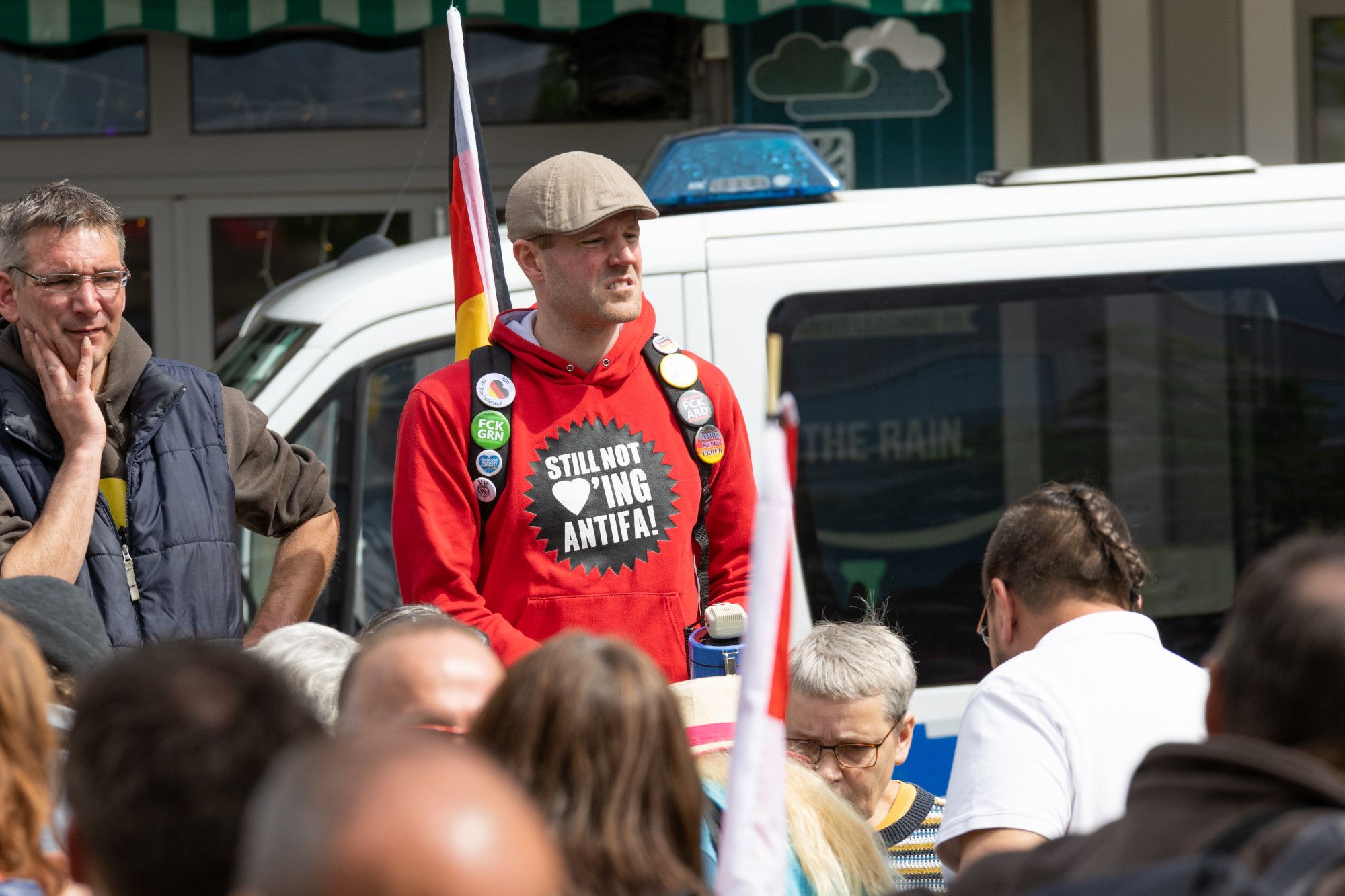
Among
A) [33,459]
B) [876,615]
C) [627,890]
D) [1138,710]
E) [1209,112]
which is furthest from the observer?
[1209,112]

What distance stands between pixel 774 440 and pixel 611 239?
1585 millimetres

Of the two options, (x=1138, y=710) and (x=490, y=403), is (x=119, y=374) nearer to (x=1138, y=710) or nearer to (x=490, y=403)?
(x=490, y=403)

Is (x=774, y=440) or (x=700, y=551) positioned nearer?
(x=774, y=440)

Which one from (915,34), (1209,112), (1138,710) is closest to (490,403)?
(1138,710)

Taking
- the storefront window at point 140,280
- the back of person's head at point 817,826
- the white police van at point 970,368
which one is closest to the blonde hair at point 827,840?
the back of person's head at point 817,826

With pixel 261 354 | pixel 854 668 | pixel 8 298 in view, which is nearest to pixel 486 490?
pixel 854 668

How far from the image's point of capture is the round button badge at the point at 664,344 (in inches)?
135

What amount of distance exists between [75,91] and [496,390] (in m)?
4.80

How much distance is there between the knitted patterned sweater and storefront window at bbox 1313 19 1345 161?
16.4ft

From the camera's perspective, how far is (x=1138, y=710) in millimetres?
2609

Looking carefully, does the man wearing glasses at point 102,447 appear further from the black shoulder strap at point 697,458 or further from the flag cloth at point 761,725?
the flag cloth at point 761,725

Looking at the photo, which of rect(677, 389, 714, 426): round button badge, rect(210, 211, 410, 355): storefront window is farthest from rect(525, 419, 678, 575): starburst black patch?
rect(210, 211, 410, 355): storefront window

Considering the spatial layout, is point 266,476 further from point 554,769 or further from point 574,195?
point 554,769

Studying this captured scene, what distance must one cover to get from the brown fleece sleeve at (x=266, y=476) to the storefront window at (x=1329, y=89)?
18.2 feet
